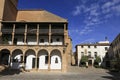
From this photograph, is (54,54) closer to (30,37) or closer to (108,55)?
(30,37)

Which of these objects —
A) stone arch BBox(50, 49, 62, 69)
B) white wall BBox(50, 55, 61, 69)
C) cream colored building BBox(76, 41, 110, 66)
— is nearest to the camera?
white wall BBox(50, 55, 61, 69)

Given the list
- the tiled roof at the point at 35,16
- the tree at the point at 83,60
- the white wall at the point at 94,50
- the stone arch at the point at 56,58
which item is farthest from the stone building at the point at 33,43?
the white wall at the point at 94,50

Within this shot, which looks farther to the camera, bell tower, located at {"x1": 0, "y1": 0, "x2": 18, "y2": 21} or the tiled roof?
the tiled roof

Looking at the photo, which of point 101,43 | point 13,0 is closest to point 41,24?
point 13,0

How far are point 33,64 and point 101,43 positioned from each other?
3170 cm

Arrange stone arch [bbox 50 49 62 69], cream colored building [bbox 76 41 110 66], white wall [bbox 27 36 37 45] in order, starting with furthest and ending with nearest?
cream colored building [bbox 76 41 110 66] < white wall [bbox 27 36 37 45] < stone arch [bbox 50 49 62 69]

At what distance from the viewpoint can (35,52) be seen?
32812 mm

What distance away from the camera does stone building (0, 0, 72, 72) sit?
3278 centimetres

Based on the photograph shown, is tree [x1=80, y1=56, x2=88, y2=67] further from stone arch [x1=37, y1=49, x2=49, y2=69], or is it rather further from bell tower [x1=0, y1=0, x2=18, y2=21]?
bell tower [x1=0, y1=0, x2=18, y2=21]

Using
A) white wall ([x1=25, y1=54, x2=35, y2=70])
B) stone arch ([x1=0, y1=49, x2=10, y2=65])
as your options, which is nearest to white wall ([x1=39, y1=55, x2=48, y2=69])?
white wall ([x1=25, y1=54, x2=35, y2=70])

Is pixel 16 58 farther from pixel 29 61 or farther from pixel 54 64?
pixel 54 64

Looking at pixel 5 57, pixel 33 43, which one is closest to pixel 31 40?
pixel 33 43

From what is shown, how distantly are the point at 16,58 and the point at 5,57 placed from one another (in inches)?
91.2

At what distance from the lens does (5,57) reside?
112 feet
